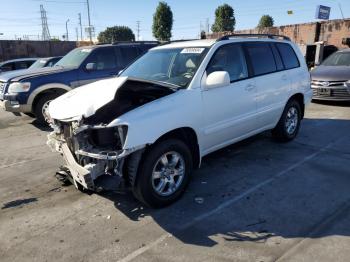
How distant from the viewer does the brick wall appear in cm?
1972

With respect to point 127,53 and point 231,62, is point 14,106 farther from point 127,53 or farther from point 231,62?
point 231,62

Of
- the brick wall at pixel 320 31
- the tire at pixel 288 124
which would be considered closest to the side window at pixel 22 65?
the tire at pixel 288 124

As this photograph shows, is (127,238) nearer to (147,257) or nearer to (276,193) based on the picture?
(147,257)

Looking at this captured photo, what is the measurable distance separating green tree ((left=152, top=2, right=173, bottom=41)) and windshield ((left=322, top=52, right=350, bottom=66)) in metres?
45.0

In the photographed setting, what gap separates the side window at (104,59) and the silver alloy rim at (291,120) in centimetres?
501

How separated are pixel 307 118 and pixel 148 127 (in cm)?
596

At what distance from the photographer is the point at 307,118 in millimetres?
8531

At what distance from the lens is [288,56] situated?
634 centimetres

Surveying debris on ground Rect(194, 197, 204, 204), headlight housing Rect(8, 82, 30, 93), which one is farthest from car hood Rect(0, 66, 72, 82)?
debris on ground Rect(194, 197, 204, 204)

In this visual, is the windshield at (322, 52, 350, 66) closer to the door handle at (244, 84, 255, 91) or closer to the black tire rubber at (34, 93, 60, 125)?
the door handle at (244, 84, 255, 91)

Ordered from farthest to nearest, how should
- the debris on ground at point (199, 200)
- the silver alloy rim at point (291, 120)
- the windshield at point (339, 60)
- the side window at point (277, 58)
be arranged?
the windshield at point (339, 60)
the silver alloy rim at point (291, 120)
the side window at point (277, 58)
the debris on ground at point (199, 200)

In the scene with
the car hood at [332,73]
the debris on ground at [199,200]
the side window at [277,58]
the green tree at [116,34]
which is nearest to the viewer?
the debris on ground at [199,200]

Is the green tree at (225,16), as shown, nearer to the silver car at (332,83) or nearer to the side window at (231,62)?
the silver car at (332,83)

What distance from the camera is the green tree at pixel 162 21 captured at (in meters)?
54.9
